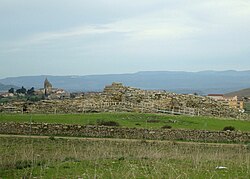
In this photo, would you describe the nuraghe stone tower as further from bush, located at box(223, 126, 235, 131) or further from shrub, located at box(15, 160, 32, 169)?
shrub, located at box(15, 160, 32, 169)

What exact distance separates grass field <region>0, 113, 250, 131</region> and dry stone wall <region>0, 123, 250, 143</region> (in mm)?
1914

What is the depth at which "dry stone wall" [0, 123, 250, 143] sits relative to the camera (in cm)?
3356

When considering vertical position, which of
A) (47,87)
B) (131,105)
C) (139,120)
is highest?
(47,87)

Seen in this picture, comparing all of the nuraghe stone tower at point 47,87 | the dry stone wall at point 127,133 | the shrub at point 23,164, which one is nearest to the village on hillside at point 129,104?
the dry stone wall at point 127,133

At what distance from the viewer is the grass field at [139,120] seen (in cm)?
3681

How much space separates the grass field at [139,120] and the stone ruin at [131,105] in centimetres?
494

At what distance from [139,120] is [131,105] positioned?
9567 mm

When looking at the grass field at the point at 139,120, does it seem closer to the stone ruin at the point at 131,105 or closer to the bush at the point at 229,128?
the bush at the point at 229,128

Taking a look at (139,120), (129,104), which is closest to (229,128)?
(139,120)

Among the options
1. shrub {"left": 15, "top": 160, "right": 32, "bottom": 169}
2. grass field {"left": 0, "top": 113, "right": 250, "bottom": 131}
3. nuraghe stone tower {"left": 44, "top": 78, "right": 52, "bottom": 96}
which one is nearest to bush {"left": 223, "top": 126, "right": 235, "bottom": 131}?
grass field {"left": 0, "top": 113, "right": 250, "bottom": 131}

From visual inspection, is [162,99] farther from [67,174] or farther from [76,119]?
[67,174]

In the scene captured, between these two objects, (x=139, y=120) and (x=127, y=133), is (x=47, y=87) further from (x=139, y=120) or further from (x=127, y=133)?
(x=127, y=133)

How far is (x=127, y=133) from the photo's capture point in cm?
3362

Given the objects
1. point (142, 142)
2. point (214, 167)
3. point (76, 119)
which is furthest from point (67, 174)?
point (76, 119)
